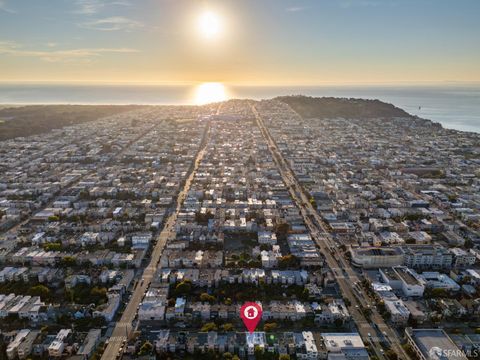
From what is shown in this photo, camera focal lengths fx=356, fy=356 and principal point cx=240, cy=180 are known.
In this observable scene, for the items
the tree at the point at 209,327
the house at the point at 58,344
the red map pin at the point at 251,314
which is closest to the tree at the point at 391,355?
the red map pin at the point at 251,314

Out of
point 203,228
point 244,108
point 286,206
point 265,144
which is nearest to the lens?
point 203,228

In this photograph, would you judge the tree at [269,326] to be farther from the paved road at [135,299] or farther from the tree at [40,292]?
the tree at [40,292]

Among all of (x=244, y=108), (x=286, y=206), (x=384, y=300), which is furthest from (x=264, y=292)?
(x=244, y=108)

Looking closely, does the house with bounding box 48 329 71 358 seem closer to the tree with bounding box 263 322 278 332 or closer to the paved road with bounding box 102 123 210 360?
the paved road with bounding box 102 123 210 360

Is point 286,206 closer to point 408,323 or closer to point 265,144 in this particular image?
point 408,323

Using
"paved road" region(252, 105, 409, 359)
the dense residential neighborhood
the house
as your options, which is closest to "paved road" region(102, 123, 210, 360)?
the dense residential neighborhood

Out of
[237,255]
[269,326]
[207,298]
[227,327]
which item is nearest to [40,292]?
[207,298]

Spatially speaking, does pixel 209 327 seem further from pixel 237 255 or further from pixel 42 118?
pixel 42 118
